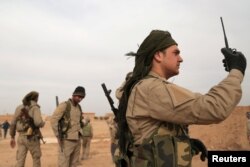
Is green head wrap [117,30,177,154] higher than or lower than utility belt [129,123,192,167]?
higher

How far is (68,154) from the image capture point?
7.05 metres

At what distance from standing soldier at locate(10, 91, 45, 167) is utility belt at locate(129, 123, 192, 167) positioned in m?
5.36

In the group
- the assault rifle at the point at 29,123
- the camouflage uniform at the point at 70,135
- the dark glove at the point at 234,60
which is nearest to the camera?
the dark glove at the point at 234,60

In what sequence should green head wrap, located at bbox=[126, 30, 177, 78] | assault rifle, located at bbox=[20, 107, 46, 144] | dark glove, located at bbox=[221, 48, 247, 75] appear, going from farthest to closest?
assault rifle, located at bbox=[20, 107, 46, 144] → green head wrap, located at bbox=[126, 30, 177, 78] → dark glove, located at bbox=[221, 48, 247, 75]

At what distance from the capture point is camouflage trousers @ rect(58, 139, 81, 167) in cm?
700

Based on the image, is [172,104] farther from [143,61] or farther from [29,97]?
[29,97]

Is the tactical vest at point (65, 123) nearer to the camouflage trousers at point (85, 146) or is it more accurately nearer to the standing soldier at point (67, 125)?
the standing soldier at point (67, 125)

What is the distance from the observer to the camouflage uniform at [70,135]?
22.9 ft

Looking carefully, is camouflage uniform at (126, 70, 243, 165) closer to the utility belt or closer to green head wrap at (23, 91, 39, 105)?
the utility belt

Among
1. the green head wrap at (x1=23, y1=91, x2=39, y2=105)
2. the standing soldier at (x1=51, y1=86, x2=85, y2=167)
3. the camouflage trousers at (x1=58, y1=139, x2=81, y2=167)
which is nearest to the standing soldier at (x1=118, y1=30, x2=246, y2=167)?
the standing soldier at (x1=51, y1=86, x2=85, y2=167)

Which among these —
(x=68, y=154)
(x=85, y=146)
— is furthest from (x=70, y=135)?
(x=85, y=146)

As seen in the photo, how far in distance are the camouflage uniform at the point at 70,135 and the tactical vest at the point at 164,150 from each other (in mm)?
4940

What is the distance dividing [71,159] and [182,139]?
17.8 feet

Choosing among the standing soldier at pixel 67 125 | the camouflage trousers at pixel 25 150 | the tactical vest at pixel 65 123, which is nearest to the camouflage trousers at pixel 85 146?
the camouflage trousers at pixel 25 150
